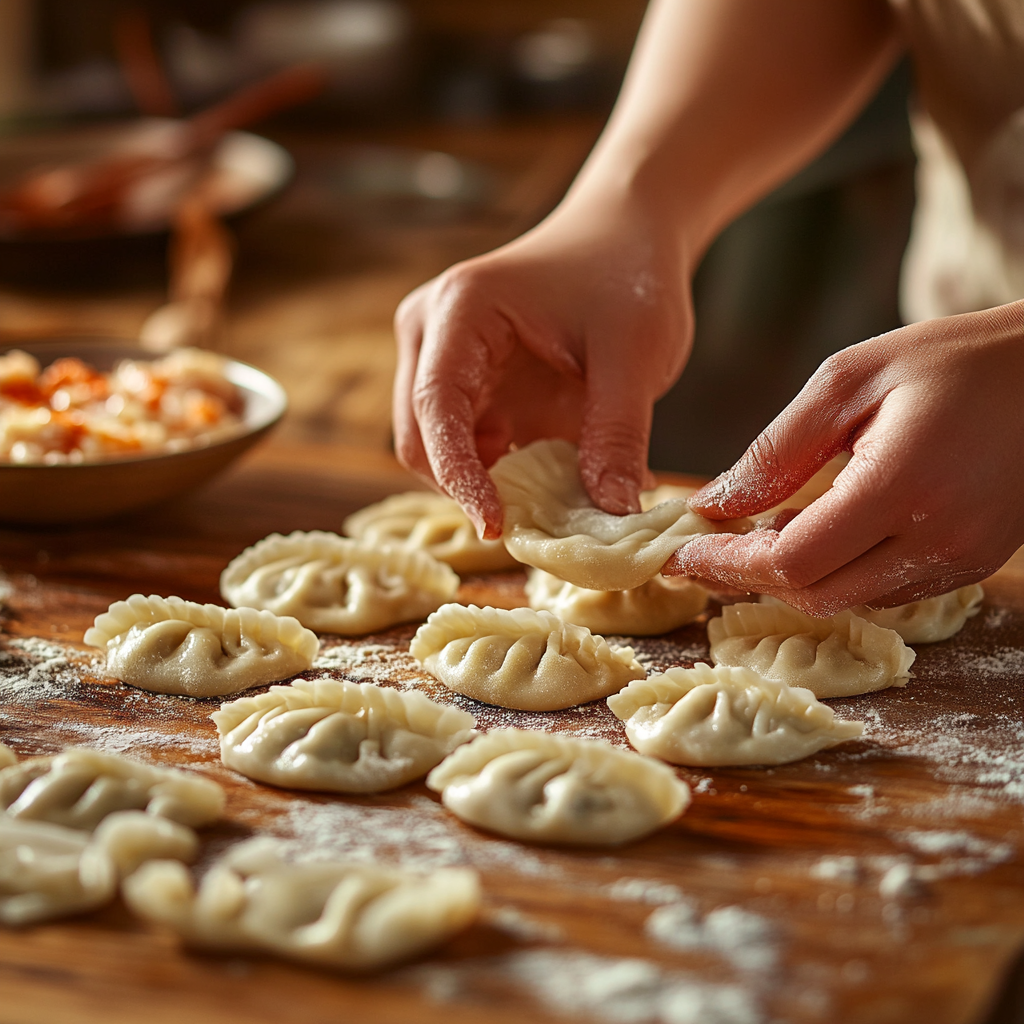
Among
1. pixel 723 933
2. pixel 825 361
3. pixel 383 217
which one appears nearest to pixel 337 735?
pixel 723 933

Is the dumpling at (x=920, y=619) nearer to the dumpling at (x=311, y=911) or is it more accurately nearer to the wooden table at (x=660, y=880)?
the wooden table at (x=660, y=880)

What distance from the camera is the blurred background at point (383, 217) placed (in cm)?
391

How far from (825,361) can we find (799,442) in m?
0.13

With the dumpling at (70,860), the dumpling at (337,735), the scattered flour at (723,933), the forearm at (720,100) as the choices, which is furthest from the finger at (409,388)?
the scattered flour at (723,933)

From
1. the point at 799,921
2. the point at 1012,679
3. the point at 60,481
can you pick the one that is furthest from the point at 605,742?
the point at 60,481

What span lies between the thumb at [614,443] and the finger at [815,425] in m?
0.35

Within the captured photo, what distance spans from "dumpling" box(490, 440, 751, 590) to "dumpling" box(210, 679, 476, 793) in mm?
331

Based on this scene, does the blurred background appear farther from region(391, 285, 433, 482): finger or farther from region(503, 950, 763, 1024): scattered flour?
region(503, 950, 763, 1024): scattered flour

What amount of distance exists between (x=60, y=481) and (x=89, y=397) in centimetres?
37

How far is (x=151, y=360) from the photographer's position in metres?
3.08

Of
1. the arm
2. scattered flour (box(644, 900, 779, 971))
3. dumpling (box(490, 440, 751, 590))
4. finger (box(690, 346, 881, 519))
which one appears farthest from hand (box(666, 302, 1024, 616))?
scattered flour (box(644, 900, 779, 971))

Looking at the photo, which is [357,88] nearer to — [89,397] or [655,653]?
[89,397]

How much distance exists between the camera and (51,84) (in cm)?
707

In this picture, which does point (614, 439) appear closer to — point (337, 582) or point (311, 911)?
point (337, 582)
